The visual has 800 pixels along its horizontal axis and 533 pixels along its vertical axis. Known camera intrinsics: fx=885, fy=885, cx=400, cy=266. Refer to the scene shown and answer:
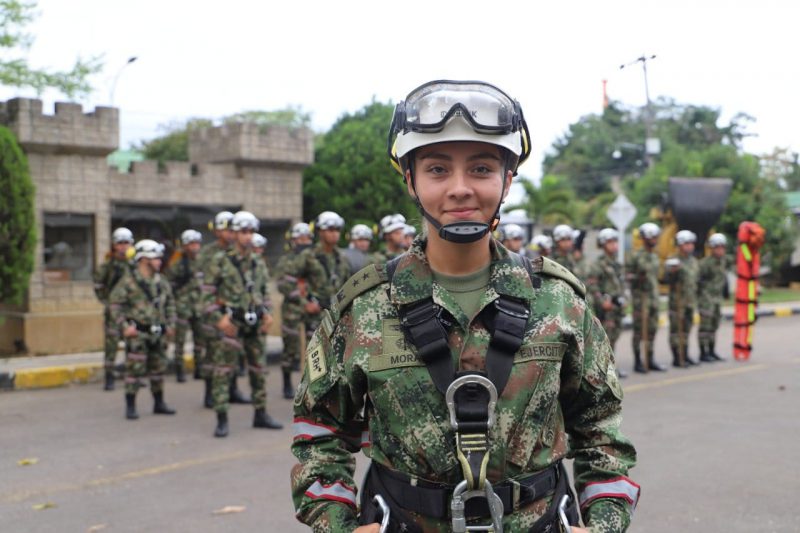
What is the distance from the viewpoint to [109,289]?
11.7m

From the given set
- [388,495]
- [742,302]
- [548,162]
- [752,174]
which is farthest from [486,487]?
[548,162]

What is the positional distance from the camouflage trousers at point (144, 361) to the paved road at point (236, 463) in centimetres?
37

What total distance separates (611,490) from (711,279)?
12.6m

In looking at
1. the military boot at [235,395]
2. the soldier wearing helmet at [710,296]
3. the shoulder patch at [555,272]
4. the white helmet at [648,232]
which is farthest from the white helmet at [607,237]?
the shoulder patch at [555,272]

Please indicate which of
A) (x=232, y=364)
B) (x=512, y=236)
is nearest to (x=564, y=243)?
(x=512, y=236)

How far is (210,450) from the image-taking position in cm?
780

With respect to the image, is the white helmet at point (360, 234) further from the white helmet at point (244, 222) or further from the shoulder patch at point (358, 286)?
the shoulder patch at point (358, 286)

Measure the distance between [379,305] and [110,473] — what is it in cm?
548

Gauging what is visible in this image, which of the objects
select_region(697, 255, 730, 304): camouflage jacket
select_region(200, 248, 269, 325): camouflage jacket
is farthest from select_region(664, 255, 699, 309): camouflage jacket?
select_region(200, 248, 269, 325): camouflage jacket

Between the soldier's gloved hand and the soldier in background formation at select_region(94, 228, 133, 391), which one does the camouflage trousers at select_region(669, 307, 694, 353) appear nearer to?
the soldier's gloved hand

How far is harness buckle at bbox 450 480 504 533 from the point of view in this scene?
2.03 metres

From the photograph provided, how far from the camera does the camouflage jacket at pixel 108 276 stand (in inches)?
452

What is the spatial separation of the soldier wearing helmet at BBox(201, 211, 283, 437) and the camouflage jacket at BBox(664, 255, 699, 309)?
7.18 m

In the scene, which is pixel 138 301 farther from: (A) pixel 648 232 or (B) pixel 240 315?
(A) pixel 648 232
